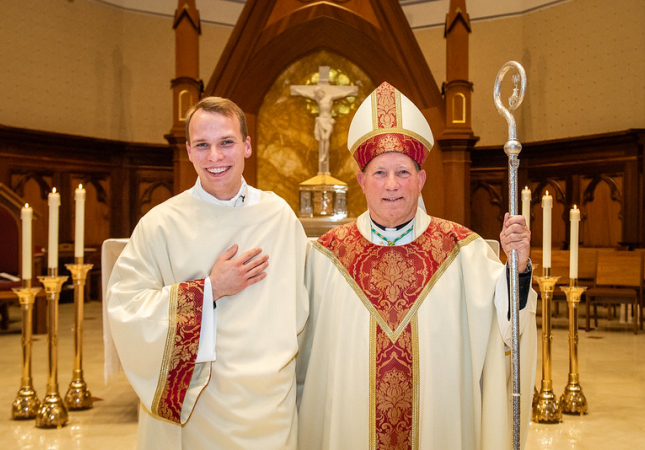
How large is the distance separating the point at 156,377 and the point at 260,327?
36 centimetres

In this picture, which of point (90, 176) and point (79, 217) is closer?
point (79, 217)

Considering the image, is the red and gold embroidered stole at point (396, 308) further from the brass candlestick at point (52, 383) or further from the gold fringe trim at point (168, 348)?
the brass candlestick at point (52, 383)

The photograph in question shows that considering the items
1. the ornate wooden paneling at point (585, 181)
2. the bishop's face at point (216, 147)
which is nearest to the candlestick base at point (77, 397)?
the bishop's face at point (216, 147)

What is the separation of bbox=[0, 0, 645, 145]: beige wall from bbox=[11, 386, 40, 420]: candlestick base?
601cm

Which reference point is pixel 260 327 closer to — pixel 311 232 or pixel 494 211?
pixel 311 232

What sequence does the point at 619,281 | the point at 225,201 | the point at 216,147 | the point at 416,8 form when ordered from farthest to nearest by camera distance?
the point at 416,8, the point at 619,281, the point at 225,201, the point at 216,147

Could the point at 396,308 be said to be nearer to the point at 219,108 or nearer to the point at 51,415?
the point at 219,108

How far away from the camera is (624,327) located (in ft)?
23.8

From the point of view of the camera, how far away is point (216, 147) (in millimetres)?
1991

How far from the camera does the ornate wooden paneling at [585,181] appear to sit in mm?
8602

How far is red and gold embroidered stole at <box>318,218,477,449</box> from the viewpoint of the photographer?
2191mm

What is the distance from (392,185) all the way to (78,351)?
267 centimetres

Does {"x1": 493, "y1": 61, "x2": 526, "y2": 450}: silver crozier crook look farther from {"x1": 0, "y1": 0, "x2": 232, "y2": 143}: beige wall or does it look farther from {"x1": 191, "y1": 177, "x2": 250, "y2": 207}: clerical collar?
{"x1": 0, "y1": 0, "x2": 232, "y2": 143}: beige wall

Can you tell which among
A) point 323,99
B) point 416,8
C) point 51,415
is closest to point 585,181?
point 416,8
